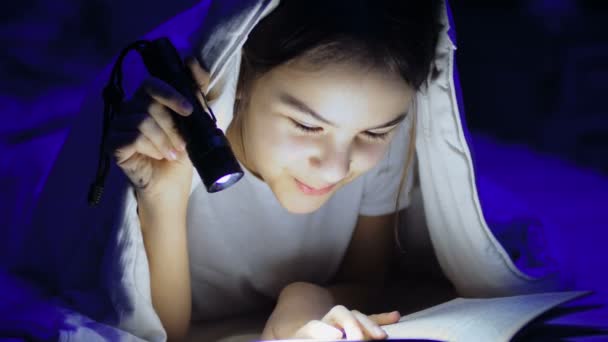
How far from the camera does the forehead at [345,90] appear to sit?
80 cm

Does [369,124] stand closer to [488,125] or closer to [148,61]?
[148,61]

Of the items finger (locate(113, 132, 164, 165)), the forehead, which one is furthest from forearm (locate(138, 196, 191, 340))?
the forehead

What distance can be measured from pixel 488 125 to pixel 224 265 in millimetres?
1382

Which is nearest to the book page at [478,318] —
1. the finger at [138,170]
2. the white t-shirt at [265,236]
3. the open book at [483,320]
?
the open book at [483,320]

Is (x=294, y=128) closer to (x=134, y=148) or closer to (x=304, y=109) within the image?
(x=304, y=109)

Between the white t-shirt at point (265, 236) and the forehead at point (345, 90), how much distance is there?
209mm

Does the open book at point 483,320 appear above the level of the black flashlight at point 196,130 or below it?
below

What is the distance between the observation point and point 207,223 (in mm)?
1026

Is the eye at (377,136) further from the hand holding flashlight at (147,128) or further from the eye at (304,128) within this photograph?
the hand holding flashlight at (147,128)

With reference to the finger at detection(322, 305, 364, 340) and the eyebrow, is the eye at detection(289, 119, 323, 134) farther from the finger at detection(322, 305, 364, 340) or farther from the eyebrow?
the finger at detection(322, 305, 364, 340)

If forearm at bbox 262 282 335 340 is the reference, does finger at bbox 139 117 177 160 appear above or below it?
above

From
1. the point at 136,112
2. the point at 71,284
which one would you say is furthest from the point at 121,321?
the point at 136,112

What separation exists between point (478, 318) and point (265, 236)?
1.16ft

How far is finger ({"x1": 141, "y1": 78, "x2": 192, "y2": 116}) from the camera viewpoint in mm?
709
